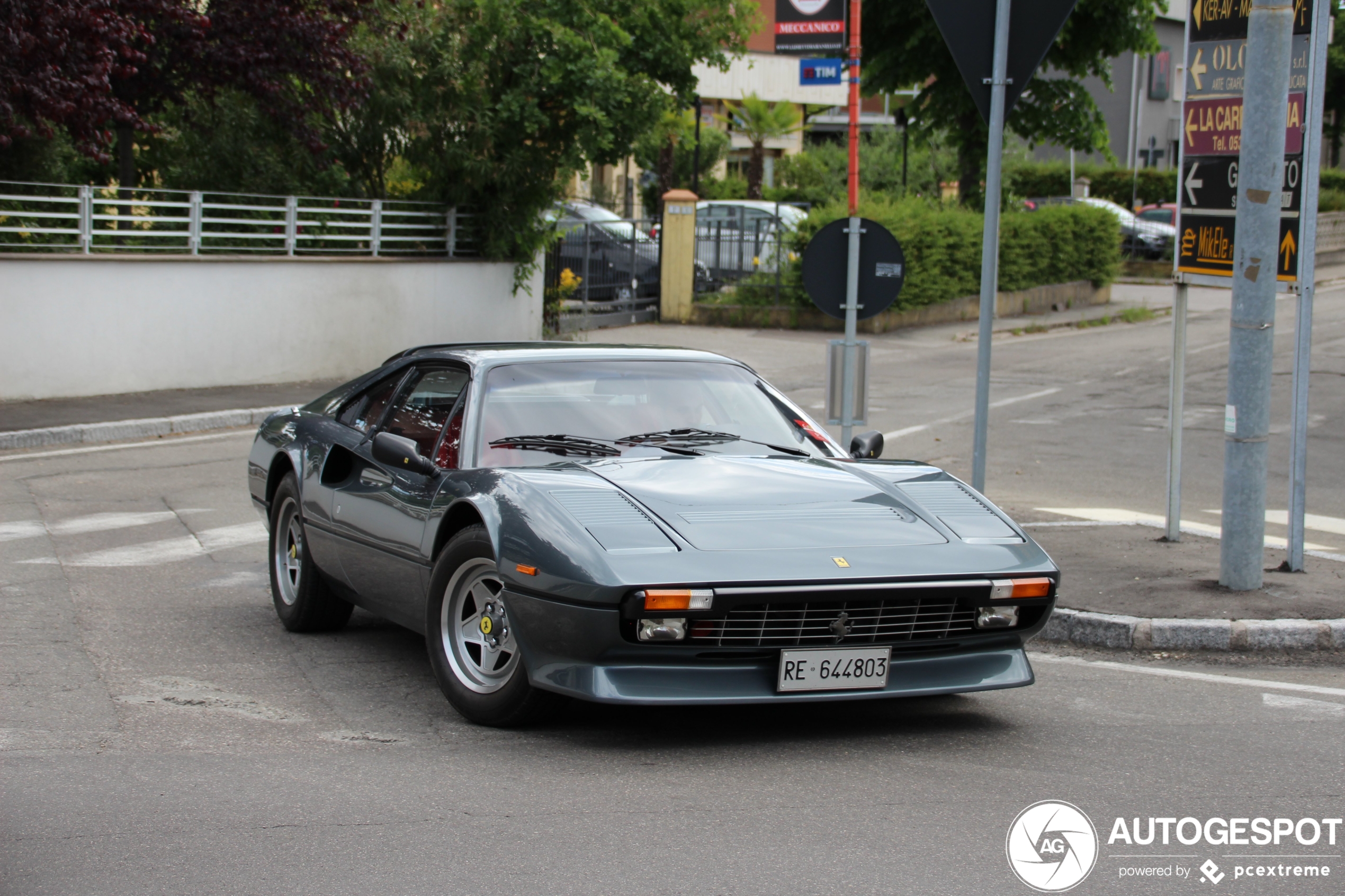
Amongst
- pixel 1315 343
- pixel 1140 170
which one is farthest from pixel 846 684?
pixel 1140 170

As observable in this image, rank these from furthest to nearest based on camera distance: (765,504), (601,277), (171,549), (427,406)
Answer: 1. (601,277)
2. (171,549)
3. (427,406)
4. (765,504)

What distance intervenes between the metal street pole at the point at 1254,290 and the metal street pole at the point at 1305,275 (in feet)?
1.51

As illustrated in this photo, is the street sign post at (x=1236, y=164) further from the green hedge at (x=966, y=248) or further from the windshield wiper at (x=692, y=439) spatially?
the green hedge at (x=966, y=248)

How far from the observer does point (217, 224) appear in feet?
59.1

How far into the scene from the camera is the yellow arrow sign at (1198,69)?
8258mm

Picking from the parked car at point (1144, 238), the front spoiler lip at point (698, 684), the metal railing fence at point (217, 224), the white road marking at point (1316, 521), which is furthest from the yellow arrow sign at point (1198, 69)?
the parked car at point (1144, 238)

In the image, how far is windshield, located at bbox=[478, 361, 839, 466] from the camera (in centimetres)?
571

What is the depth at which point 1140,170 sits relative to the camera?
179 ft

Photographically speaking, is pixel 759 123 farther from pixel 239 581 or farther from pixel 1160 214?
pixel 239 581

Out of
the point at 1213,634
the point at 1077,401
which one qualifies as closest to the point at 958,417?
the point at 1077,401

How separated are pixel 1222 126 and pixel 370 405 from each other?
4.79 metres

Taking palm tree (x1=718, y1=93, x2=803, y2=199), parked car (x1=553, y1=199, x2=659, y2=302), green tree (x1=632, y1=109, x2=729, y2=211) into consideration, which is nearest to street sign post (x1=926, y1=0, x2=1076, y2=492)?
parked car (x1=553, y1=199, x2=659, y2=302)

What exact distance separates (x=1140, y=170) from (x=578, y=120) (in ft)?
130

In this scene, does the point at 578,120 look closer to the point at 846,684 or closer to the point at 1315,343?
the point at 1315,343
